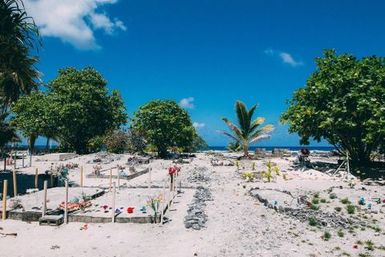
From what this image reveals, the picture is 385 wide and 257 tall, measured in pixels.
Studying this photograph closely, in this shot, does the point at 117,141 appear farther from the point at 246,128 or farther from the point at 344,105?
the point at 344,105

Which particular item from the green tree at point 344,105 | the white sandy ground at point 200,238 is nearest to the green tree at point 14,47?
the white sandy ground at point 200,238

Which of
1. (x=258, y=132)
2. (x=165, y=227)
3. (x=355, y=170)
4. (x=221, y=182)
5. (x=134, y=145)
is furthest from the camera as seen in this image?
(x=134, y=145)

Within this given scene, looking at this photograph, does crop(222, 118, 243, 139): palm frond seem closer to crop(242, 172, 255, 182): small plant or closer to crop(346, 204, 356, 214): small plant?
crop(242, 172, 255, 182): small plant

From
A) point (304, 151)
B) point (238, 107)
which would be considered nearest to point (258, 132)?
point (238, 107)

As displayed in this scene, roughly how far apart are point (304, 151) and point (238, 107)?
35.4 feet

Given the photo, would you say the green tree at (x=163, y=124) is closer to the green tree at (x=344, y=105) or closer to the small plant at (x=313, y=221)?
the green tree at (x=344, y=105)

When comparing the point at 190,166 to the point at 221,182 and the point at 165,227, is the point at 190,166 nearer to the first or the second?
the point at 221,182

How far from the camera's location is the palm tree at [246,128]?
4422 centimetres

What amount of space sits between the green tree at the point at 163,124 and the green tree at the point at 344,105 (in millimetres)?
13056

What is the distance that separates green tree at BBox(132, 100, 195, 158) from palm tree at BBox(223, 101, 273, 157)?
5143mm

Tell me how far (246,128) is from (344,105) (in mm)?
15508

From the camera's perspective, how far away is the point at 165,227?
49.4 ft

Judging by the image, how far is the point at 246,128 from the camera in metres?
44.6

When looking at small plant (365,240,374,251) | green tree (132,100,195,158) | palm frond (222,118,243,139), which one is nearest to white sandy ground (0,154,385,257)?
small plant (365,240,374,251)
